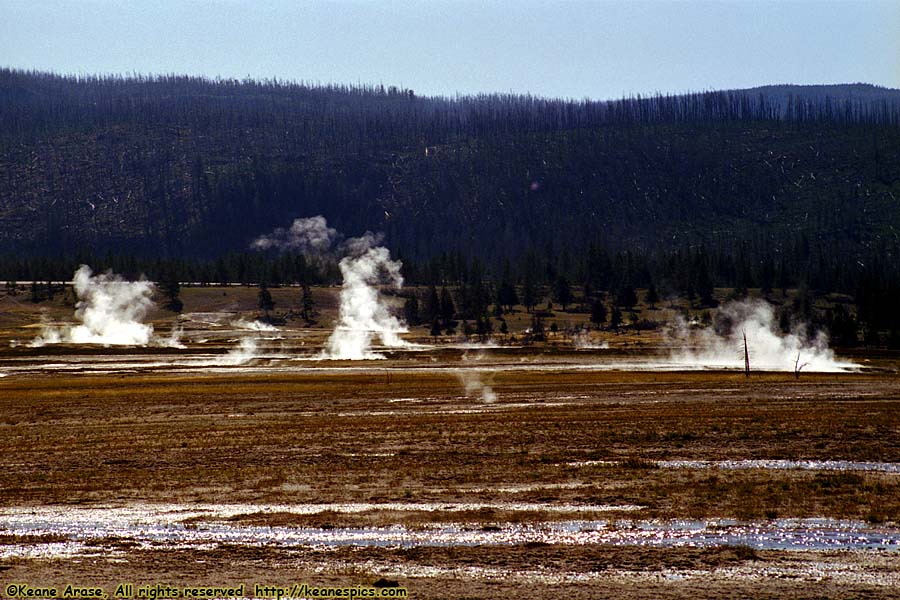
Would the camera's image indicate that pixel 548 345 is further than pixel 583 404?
Yes

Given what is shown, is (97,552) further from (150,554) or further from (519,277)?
(519,277)

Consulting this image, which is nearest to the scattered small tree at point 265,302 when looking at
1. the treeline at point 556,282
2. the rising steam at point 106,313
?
the treeline at point 556,282

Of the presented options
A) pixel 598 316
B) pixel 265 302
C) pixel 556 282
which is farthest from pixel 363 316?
pixel 556 282

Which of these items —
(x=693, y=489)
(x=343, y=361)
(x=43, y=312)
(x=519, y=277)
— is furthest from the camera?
(x=519, y=277)

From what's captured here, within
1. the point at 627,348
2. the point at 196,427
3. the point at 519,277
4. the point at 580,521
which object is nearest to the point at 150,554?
the point at 580,521

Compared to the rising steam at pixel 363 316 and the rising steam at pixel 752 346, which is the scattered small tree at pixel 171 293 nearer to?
the rising steam at pixel 363 316

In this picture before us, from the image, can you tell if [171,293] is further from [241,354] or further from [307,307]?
[241,354]
